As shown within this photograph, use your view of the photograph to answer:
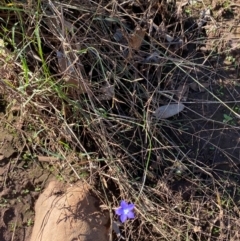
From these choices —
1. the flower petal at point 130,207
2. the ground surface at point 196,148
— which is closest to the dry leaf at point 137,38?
the ground surface at point 196,148

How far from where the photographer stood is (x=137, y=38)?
2197mm

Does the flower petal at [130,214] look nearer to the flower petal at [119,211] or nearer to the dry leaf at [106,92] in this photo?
the flower petal at [119,211]

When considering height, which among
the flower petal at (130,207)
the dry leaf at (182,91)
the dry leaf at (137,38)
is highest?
the dry leaf at (137,38)

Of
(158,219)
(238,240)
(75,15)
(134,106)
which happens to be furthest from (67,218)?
(75,15)

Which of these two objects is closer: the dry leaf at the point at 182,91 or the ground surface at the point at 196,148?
the ground surface at the point at 196,148

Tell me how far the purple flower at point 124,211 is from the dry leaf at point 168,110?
14.9 inches

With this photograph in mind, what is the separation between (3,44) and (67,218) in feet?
2.23

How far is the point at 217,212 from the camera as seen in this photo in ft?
6.79

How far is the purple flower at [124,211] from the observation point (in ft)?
6.46

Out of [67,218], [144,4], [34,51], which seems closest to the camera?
[67,218]

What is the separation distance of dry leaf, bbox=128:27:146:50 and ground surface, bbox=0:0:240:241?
185mm

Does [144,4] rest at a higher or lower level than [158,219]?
higher

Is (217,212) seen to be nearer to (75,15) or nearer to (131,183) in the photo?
(131,183)

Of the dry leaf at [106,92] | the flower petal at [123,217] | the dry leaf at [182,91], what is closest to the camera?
the flower petal at [123,217]
